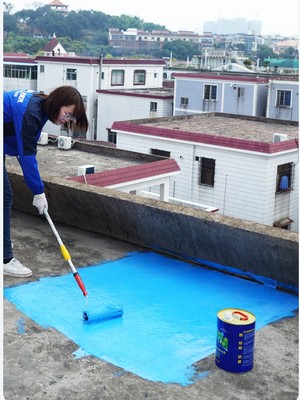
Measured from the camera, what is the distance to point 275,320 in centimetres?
439

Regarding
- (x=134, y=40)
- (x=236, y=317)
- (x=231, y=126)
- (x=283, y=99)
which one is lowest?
(x=231, y=126)

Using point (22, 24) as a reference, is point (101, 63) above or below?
below

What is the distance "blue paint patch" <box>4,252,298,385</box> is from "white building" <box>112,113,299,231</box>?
44.5 feet

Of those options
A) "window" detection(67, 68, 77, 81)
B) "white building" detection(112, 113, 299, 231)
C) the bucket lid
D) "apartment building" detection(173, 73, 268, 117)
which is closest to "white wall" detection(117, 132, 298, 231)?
"white building" detection(112, 113, 299, 231)

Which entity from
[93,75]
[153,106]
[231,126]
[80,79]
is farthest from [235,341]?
[80,79]

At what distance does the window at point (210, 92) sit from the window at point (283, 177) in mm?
14512

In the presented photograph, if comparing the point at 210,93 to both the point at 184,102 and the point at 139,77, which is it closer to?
the point at 184,102

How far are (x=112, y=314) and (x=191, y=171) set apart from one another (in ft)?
53.0

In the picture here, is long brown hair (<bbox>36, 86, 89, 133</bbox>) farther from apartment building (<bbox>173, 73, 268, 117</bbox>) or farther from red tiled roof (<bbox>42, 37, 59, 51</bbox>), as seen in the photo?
red tiled roof (<bbox>42, 37, 59, 51</bbox>)

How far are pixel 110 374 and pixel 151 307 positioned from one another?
3.65 ft

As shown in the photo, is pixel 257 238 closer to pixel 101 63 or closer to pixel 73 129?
pixel 73 129

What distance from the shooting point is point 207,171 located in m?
20.1

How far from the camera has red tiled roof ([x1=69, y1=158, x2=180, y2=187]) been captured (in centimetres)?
1146

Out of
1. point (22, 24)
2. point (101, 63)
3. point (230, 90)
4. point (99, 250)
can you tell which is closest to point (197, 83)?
point (230, 90)
